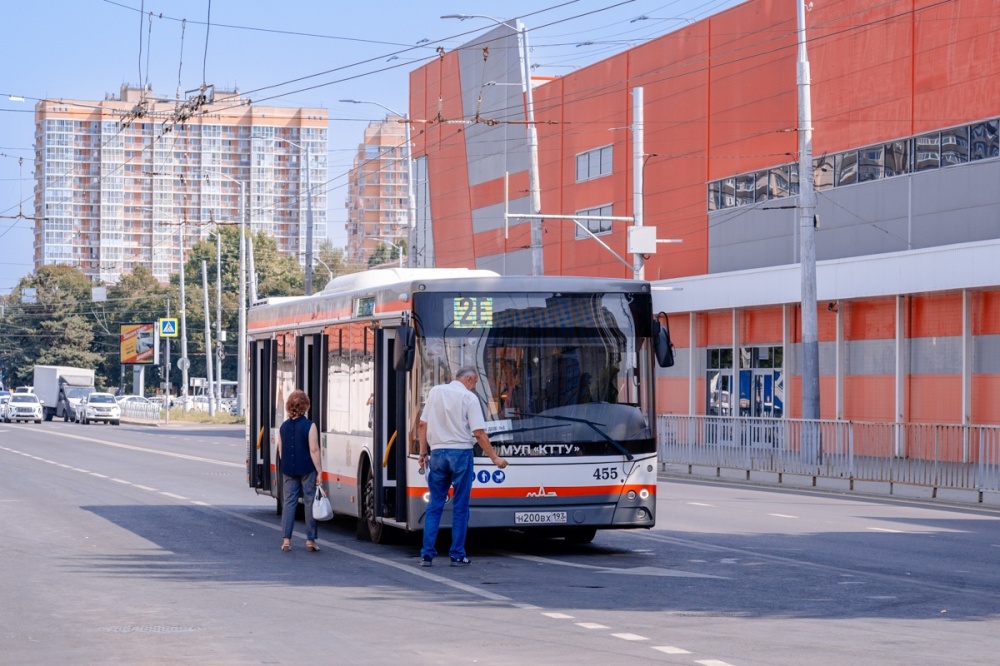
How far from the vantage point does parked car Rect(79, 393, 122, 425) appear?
247ft

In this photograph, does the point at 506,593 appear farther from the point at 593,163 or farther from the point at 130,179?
the point at 130,179

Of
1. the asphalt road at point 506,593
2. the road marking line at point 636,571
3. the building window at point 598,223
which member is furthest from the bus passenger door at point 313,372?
the building window at point 598,223

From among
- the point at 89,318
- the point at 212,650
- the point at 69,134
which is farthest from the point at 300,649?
the point at 69,134

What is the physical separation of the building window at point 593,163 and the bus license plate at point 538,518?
3737 cm

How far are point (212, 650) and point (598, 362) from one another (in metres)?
6.35

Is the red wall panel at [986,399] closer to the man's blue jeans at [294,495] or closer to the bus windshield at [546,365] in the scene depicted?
the bus windshield at [546,365]

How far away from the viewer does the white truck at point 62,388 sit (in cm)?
8288

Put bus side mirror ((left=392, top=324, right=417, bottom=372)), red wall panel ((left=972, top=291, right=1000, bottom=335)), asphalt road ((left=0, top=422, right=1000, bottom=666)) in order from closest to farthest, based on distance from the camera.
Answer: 1. asphalt road ((left=0, top=422, right=1000, bottom=666))
2. bus side mirror ((left=392, top=324, right=417, bottom=372))
3. red wall panel ((left=972, top=291, right=1000, bottom=335))

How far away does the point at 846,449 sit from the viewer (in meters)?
27.4

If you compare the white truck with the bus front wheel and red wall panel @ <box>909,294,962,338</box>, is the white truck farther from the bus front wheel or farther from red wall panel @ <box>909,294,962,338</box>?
the bus front wheel

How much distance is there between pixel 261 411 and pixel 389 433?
5295mm

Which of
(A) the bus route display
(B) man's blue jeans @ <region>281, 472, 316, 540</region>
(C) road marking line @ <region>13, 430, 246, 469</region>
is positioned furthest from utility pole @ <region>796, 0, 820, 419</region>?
(B) man's blue jeans @ <region>281, 472, 316, 540</region>

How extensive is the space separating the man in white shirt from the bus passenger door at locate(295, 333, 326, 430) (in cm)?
378

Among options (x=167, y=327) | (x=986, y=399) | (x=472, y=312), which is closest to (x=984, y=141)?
(x=986, y=399)
